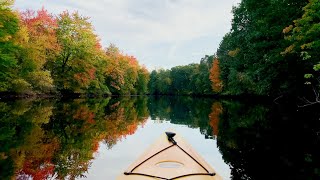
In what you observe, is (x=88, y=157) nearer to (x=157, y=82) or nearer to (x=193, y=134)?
(x=193, y=134)

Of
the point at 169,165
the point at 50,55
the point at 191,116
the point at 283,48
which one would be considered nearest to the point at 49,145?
the point at 169,165

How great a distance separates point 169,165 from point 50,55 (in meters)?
40.1

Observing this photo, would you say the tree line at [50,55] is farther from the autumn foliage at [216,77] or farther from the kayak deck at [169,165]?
the kayak deck at [169,165]

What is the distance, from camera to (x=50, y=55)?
4184 centimetres

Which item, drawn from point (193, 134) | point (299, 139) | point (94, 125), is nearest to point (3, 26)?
point (94, 125)

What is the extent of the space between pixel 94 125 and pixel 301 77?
18.3 m

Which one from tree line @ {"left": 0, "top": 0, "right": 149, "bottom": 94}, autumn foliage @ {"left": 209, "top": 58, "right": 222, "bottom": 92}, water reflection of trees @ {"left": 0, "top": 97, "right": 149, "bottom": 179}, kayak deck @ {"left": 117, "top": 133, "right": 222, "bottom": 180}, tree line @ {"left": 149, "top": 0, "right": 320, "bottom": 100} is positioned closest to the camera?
kayak deck @ {"left": 117, "top": 133, "right": 222, "bottom": 180}

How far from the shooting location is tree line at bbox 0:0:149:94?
2691 centimetres

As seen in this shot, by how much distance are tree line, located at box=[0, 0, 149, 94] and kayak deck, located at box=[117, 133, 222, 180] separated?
2189cm

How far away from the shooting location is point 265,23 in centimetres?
2570

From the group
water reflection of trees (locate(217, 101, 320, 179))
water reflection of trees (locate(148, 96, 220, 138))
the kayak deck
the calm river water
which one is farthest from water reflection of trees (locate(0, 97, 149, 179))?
water reflection of trees (locate(217, 101, 320, 179))

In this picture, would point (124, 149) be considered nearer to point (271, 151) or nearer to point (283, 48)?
point (271, 151)

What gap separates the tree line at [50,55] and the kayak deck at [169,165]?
2189cm

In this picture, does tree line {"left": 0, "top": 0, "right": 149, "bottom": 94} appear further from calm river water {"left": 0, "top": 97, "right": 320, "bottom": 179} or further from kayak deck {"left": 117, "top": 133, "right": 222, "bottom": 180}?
kayak deck {"left": 117, "top": 133, "right": 222, "bottom": 180}
